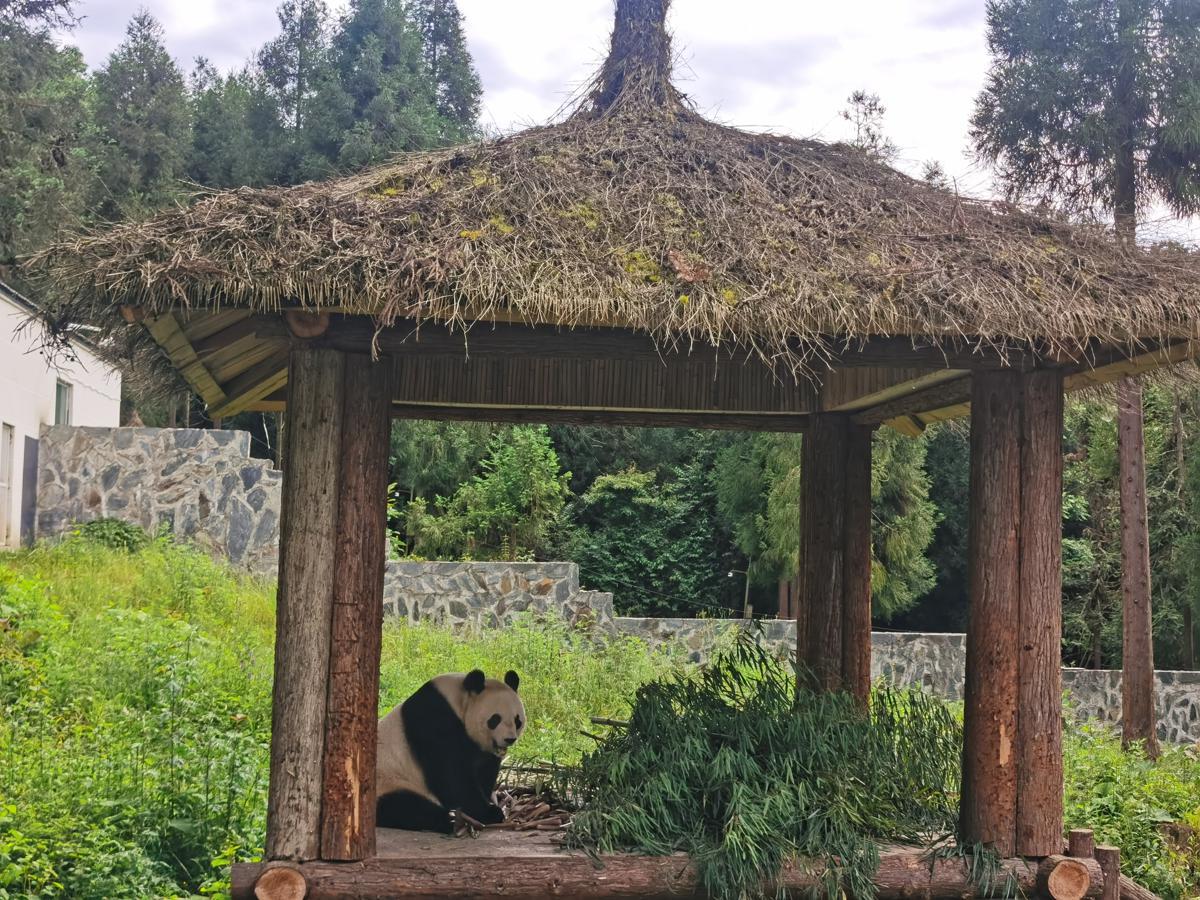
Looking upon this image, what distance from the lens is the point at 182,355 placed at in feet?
18.4

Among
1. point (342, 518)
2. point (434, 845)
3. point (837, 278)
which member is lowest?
point (434, 845)

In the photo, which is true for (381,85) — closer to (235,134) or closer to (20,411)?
(235,134)

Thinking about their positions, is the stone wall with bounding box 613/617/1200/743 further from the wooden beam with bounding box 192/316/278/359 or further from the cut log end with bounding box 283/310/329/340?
the cut log end with bounding box 283/310/329/340

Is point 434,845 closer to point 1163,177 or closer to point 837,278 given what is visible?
point 837,278

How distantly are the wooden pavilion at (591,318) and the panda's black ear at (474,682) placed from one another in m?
0.90

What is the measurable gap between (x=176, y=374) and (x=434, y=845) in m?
2.54

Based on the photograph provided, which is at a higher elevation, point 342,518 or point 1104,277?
point 1104,277

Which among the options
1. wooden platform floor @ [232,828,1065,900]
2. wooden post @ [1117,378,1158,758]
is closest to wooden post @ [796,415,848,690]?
wooden platform floor @ [232,828,1065,900]

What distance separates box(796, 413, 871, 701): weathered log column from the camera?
7.16 m

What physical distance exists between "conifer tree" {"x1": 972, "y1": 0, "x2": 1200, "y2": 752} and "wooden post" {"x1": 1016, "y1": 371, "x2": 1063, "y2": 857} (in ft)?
25.3

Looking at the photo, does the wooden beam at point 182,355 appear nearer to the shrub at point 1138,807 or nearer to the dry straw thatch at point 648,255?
the dry straw thatch at point 648,255

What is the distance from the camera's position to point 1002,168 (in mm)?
13656

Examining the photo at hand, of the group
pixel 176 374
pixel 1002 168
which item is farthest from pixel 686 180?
pixel 1002 168

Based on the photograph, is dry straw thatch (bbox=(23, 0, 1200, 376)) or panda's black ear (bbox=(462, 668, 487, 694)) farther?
panda's black ear (bbox=(462, 668, 487, 694))
